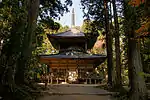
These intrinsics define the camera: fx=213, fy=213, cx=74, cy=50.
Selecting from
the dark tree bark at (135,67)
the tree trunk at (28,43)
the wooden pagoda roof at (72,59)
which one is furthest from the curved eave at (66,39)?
the dark tree bark at (135,67)

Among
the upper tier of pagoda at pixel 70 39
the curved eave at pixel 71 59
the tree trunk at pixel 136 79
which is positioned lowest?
the tree trunk at pixel 136 79

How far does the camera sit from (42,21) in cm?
1725

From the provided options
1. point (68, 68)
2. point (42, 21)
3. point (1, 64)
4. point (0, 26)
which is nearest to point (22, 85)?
point (1, 64)

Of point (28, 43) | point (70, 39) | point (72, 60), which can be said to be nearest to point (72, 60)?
point (72, 60)

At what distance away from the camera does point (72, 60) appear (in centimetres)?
2123

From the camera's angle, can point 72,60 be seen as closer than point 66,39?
Yes

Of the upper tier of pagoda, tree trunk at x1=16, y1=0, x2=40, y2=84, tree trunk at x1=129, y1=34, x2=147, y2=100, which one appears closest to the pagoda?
the upper tier of pagoda

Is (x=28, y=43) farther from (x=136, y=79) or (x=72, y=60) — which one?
(x=72, y=60)

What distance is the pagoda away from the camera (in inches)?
784

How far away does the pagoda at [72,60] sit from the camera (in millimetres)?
19922

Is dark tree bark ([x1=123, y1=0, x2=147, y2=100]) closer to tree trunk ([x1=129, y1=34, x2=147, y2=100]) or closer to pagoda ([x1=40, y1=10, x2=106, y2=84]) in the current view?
tree trunk ([x1=129, y1=34, x2=147, y2=100])

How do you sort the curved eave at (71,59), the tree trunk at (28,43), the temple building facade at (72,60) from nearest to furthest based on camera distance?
the tree trunk at (28,43) → the temple building facade at (72,60) → the curved eave at (71,59)

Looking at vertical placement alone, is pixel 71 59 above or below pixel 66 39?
below

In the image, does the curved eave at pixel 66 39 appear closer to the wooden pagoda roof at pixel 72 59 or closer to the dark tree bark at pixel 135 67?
the wooden pagoda roof at pixel 72 59
